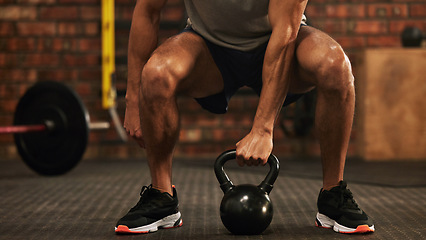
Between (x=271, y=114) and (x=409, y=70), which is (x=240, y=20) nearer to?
(x=271, y=114)

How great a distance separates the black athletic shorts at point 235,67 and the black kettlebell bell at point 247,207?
0.30m

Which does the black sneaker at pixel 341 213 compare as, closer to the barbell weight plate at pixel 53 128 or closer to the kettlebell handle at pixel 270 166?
the kettlebell handle at pixel 270 166

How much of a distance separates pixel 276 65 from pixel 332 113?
201 millimetres

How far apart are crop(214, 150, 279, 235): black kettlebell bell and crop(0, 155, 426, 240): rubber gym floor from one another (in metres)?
0.03

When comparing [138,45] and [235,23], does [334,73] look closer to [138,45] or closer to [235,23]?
[235,23]

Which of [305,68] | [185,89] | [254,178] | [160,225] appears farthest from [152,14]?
[254,178]

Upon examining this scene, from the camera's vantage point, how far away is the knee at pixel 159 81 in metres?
1.60

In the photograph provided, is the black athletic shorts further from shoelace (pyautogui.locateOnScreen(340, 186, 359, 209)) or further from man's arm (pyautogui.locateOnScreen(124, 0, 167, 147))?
shoelace (pyautogui.locateOnScreen(340, 186, 359, 209))

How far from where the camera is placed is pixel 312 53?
1.58 meters

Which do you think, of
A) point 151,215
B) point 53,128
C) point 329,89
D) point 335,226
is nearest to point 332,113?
point 329,89

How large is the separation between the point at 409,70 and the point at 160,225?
104 inches

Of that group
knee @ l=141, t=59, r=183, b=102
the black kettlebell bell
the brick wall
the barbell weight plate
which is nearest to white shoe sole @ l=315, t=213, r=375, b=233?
the black kettlebell bell

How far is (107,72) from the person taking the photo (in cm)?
382

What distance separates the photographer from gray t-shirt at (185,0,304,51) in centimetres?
172
